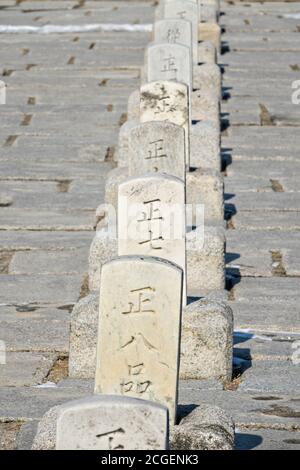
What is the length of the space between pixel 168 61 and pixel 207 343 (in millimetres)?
4850

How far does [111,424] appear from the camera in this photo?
4676 mm

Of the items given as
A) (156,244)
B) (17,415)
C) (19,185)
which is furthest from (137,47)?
(17,415)

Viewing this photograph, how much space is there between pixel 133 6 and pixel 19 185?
7.71m

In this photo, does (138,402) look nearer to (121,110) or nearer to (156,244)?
(156,244)

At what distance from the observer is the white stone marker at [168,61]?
450 inches

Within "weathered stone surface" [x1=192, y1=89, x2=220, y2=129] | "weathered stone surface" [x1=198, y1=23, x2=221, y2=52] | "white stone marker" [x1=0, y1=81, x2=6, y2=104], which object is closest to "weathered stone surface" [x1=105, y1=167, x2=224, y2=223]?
"weathered stone surface" [x1=192, y1=89, x2=220, y2=129]

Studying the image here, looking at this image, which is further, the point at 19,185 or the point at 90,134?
the point at 90,134

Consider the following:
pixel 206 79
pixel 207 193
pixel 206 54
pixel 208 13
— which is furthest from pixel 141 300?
pixel 208 13

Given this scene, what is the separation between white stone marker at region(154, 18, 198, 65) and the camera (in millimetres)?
12898

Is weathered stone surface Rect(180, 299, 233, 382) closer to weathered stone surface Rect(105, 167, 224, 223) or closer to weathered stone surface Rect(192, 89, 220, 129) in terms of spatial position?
weathered stone surface Rect(105, 167, 224, 223)

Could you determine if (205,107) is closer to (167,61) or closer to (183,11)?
(167,61)

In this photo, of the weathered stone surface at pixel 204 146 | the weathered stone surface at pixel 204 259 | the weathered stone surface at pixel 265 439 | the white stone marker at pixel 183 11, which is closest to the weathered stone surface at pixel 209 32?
the white stone marker at pixel 183 11
